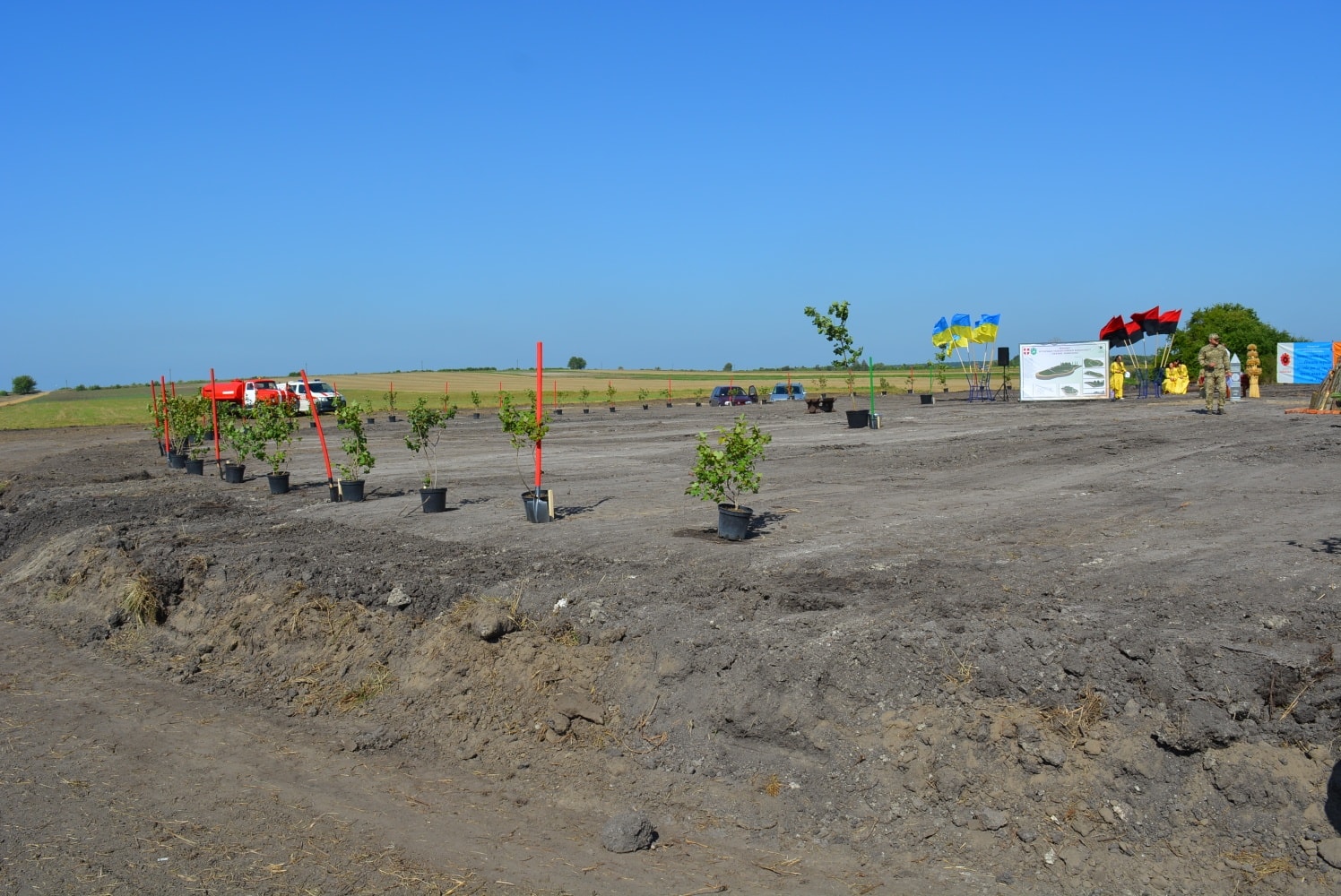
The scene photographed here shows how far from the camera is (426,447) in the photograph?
1720cm

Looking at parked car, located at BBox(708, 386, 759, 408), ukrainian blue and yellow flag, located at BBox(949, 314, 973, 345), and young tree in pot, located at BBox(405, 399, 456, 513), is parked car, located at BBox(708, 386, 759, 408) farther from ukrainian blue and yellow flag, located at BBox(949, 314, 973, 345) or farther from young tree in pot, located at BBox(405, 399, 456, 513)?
young tree in pot, located at BBox(405, 399, 456, 513)

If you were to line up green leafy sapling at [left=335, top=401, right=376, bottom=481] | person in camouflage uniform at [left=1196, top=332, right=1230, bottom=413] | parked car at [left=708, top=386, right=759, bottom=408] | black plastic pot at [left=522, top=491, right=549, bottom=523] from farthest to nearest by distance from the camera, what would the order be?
parked car at [left=708, top=386, right=759, bottom=408], person in camouflage uniform at [left=1196, top=332, right=1230, bottom=413], green leafy sapling at [left=335, top=401, right=376, bottom=481], black plastic pot at [left=522, top=491, right=549, bottom=523]

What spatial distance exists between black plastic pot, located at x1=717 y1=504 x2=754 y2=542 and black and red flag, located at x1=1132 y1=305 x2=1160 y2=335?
102 feet

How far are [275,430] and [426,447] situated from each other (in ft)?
9.00

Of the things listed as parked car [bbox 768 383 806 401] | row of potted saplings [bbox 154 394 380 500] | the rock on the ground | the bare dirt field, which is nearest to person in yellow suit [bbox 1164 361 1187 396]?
parked car [bbox 768 383 806 401]

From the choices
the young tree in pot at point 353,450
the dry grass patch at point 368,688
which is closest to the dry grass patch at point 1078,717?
the dry grass patch at point 368,688

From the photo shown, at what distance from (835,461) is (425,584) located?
34.9 feet

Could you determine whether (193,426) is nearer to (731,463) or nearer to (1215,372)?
(731,463)

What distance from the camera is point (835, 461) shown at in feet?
61.2

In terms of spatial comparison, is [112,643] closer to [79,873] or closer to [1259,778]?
[79,873]

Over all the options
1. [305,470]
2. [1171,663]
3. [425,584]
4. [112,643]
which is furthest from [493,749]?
[305,470]

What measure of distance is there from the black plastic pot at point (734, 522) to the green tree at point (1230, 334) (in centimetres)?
5538

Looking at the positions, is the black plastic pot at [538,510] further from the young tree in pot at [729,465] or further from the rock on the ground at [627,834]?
the rock on the ground at [627,834]

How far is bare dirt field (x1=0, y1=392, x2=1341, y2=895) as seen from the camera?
5.18 m
